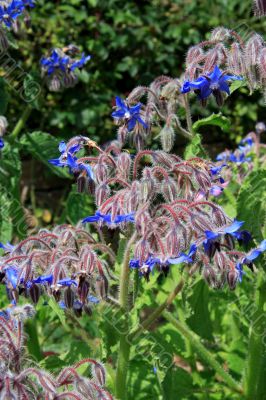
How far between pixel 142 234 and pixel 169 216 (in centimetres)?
17

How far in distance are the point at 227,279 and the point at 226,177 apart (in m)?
0.81

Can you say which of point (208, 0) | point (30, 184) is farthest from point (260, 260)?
point (208, 0)

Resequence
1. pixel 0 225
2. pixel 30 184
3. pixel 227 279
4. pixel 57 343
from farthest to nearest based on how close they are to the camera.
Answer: pixel 30 184 < pixel 57 343 < pixel 0 225 < pixel 227 279

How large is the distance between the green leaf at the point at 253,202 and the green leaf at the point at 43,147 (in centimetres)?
97

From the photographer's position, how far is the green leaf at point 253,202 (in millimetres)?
1929

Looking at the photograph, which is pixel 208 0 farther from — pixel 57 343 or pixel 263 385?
pixel 263 385

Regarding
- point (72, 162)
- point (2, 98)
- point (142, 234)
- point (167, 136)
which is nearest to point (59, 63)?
point (2, 98)

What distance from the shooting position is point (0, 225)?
8.67ft

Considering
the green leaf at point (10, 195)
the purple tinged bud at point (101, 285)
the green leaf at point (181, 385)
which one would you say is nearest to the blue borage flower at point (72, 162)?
the purple tinged bud at point (101, 285)

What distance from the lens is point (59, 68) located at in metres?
2.78

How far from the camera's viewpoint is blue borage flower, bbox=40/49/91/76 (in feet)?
9.01

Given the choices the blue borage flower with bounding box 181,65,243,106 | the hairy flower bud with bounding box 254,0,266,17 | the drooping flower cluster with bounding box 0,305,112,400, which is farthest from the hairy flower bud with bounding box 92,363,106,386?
the hairy flower bud with bounding box 254,0,266,17

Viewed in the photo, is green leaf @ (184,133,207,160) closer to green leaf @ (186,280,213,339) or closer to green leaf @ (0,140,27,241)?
green leaf @ (186,280,213,339)

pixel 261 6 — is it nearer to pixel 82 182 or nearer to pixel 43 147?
pixel 82 182
